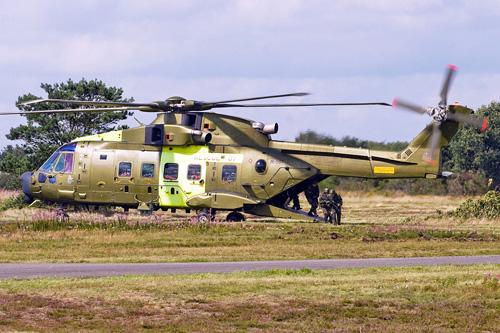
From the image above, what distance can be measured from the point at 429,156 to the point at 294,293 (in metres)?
18.1

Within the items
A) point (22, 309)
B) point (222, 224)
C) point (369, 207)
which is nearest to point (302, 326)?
point (22, 309)

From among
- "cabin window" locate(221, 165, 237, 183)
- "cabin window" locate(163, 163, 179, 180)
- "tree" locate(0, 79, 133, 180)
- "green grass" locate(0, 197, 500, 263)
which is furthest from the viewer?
"tree" locate(0, 79, 133, 180)

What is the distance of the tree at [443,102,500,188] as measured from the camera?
8144cm

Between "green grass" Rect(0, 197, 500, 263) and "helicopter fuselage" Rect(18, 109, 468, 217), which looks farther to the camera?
"helicopter fuselage" Rect(18, 109, 468, 217)

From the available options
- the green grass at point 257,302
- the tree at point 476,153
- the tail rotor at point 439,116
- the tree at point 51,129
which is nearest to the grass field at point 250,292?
the green grass at point 257,302

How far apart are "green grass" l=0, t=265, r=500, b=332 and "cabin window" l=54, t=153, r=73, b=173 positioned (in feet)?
59.2

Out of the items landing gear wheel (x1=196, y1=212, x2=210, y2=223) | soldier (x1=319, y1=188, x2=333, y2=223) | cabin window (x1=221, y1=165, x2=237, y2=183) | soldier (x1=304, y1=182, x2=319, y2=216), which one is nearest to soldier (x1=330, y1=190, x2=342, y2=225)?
soldier (x1=319, y1=188, x2=333, y2=223)

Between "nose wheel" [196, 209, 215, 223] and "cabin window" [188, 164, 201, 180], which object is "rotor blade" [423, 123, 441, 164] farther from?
"cabin window" [188, 164, 201, 180]

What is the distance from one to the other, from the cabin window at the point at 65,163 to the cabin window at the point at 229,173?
22.7ft

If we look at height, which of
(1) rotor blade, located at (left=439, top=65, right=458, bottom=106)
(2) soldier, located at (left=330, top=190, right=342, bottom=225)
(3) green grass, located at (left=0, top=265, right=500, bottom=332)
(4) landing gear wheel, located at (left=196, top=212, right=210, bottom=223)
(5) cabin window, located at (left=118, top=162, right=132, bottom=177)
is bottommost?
(3) green grass, located at (left=0, top=265, right=500, bottom=332)

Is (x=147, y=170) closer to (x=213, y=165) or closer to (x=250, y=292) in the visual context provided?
(x=213, y=165)

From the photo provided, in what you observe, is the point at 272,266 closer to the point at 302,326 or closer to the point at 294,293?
the point at 294,293

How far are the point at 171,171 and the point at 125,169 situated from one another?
2.04 meters

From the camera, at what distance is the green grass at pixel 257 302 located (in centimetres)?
1274
